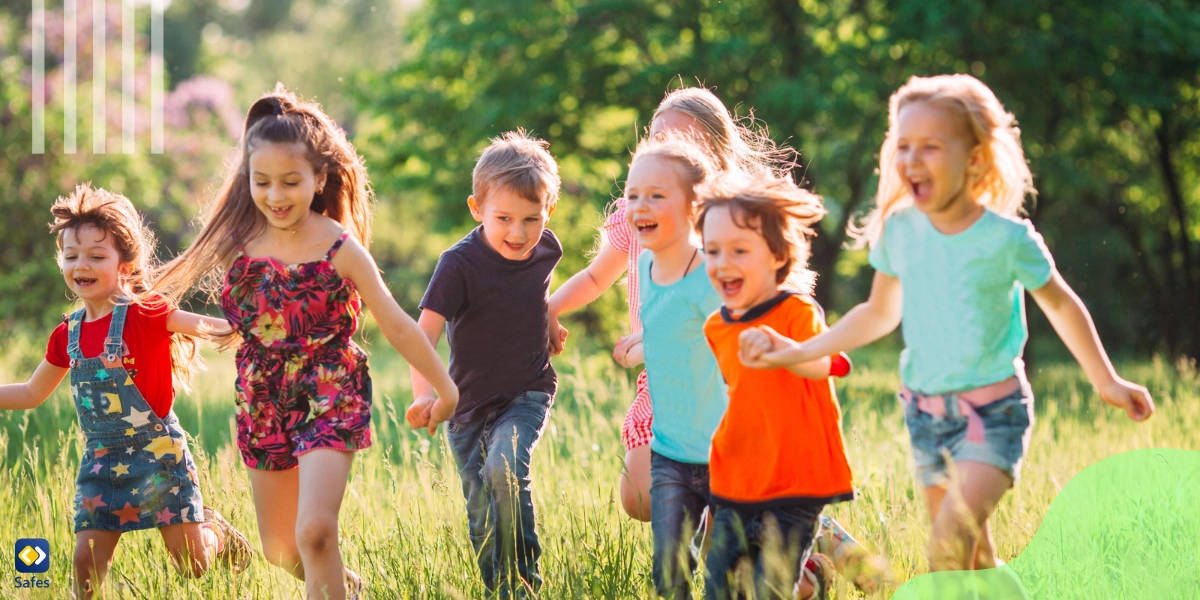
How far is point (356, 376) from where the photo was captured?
11.6ft

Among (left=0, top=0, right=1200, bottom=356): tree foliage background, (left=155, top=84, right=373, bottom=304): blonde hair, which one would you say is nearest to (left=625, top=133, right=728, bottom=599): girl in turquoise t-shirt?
(left=155, top=84, right=373, bottom=304): blonde hair

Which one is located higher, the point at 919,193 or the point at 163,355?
the point at 919,193

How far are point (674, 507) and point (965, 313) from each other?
46.4 inches

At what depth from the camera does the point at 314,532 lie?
3242 mm

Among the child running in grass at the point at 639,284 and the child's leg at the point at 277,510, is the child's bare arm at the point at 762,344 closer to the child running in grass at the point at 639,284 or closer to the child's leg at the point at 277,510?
the child running in grass at the point at 639,284

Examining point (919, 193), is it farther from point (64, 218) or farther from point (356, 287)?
point (64, 218)

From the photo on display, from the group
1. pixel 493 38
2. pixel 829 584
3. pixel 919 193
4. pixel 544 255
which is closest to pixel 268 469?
pixel 544 255

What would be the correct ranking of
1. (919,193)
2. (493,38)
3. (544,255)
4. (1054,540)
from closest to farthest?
1. (919,193)
2. (1054,540)
3. (544,255)
4. (493,38)

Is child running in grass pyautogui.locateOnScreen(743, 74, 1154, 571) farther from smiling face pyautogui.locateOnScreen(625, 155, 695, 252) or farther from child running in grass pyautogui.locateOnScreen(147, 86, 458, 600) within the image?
child running in grass pyautogui.locateOnScreen(147, 86, 458, 600)

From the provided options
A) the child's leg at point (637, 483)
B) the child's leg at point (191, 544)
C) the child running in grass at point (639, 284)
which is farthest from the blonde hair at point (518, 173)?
the child's leg at point (191, 544)

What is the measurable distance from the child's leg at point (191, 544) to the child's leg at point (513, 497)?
3.61 ft

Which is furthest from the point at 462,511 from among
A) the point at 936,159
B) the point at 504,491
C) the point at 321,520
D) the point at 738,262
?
the point at 936,159

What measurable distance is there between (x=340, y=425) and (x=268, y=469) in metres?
0.34

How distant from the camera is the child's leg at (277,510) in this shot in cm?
357
